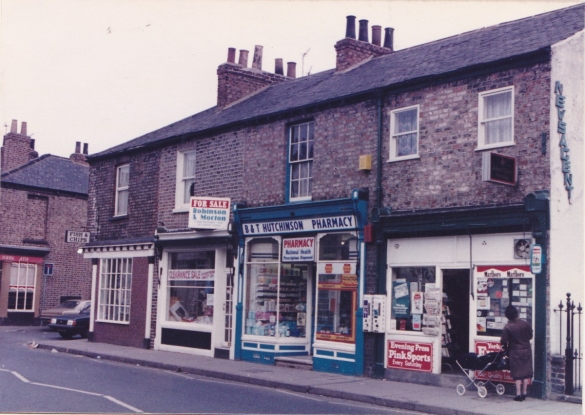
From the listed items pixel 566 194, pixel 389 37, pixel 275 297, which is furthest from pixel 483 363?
pixel 389 37

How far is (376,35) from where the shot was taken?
2094 centimetres

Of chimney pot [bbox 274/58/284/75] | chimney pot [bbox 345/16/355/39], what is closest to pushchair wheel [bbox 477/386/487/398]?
chimney pot [bbox 345/16/355/39]

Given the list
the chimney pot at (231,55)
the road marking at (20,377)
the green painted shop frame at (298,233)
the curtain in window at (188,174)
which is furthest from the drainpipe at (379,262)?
the chimney pot at (231,55)

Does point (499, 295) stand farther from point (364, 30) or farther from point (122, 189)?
point (122, 189)

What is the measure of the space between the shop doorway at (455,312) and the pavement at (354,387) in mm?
1022

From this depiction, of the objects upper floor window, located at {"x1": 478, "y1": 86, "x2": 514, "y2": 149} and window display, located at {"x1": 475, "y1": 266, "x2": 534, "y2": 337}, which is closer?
window display, located at {"x1": 475, "y1": 266, "x2": 534, "y2": 337}

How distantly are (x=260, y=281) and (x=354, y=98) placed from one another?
5.25 m

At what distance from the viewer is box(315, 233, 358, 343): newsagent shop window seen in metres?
16.0

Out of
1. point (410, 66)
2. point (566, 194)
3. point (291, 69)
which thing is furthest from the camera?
point (291, 69)

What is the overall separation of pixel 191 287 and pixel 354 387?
797 cm

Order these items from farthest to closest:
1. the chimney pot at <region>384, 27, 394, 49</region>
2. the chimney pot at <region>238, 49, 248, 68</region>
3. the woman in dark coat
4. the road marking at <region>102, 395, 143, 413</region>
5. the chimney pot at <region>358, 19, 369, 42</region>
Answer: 1. the chimney pot at <region>238, 49, 248, 68</region>
2. the chimney pot at <region>384, 27, 394, 49</region>
3. the chimney pot at <region>358, 19, 369, 42</region>
4. the woman in dark coat
5. the road marking at <region>102, 395, 143, 413</region>

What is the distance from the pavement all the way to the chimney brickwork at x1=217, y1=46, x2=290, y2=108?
815 cm

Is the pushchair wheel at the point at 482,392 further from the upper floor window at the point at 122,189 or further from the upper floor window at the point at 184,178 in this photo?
the upper floor window at the point at 122,189

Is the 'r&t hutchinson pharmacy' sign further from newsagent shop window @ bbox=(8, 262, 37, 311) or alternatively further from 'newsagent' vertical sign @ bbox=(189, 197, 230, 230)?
newsagent shop window @ bbox=(8, 262, 37, 311)
